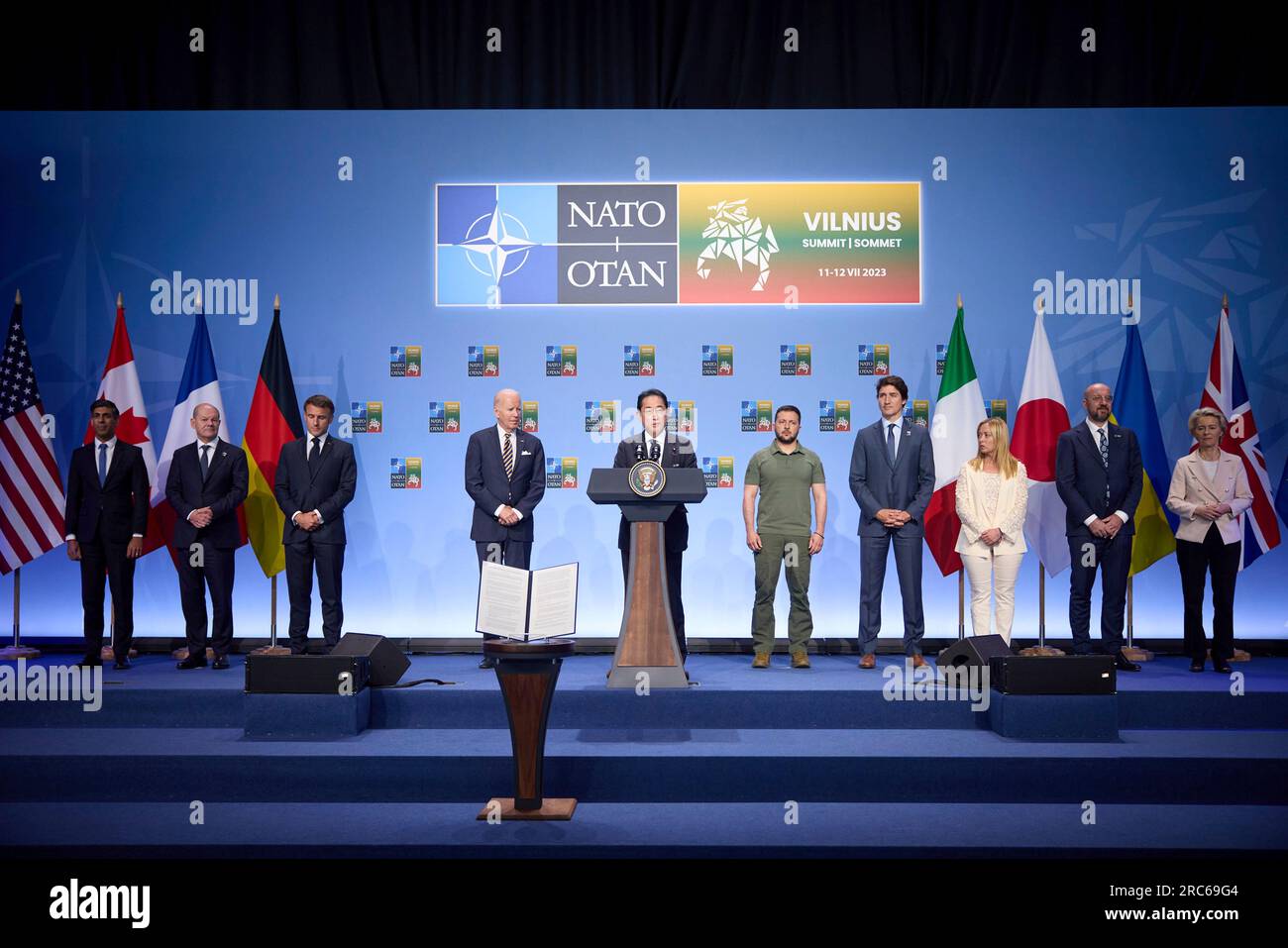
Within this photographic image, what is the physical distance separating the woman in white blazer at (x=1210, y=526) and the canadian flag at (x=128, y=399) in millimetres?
6574

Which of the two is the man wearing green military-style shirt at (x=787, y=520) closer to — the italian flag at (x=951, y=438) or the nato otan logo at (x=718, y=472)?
the nato otan logo at (x=718, y=472)

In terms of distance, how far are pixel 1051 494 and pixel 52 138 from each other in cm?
733

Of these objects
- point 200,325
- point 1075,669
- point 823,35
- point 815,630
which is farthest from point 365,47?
point 1075,669

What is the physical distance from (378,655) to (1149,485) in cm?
504

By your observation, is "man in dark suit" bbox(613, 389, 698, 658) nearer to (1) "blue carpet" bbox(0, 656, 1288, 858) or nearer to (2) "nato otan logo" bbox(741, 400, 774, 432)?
(1) "blue carpet" bbox(0, 656, 1288, 858)

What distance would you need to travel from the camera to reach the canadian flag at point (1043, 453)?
22.9 ft

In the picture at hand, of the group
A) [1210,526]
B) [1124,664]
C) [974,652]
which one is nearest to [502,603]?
[974,652]

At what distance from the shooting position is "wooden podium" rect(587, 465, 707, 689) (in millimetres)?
5539

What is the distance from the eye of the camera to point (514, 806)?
451 cm

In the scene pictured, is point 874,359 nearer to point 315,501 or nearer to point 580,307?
point 580,307

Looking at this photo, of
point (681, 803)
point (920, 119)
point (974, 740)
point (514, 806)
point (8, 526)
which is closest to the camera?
point (514, 806)

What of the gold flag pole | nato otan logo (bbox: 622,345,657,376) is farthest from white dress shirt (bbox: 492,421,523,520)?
the gold flag pole

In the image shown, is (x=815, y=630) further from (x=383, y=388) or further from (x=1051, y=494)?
(x=383, y=388)
